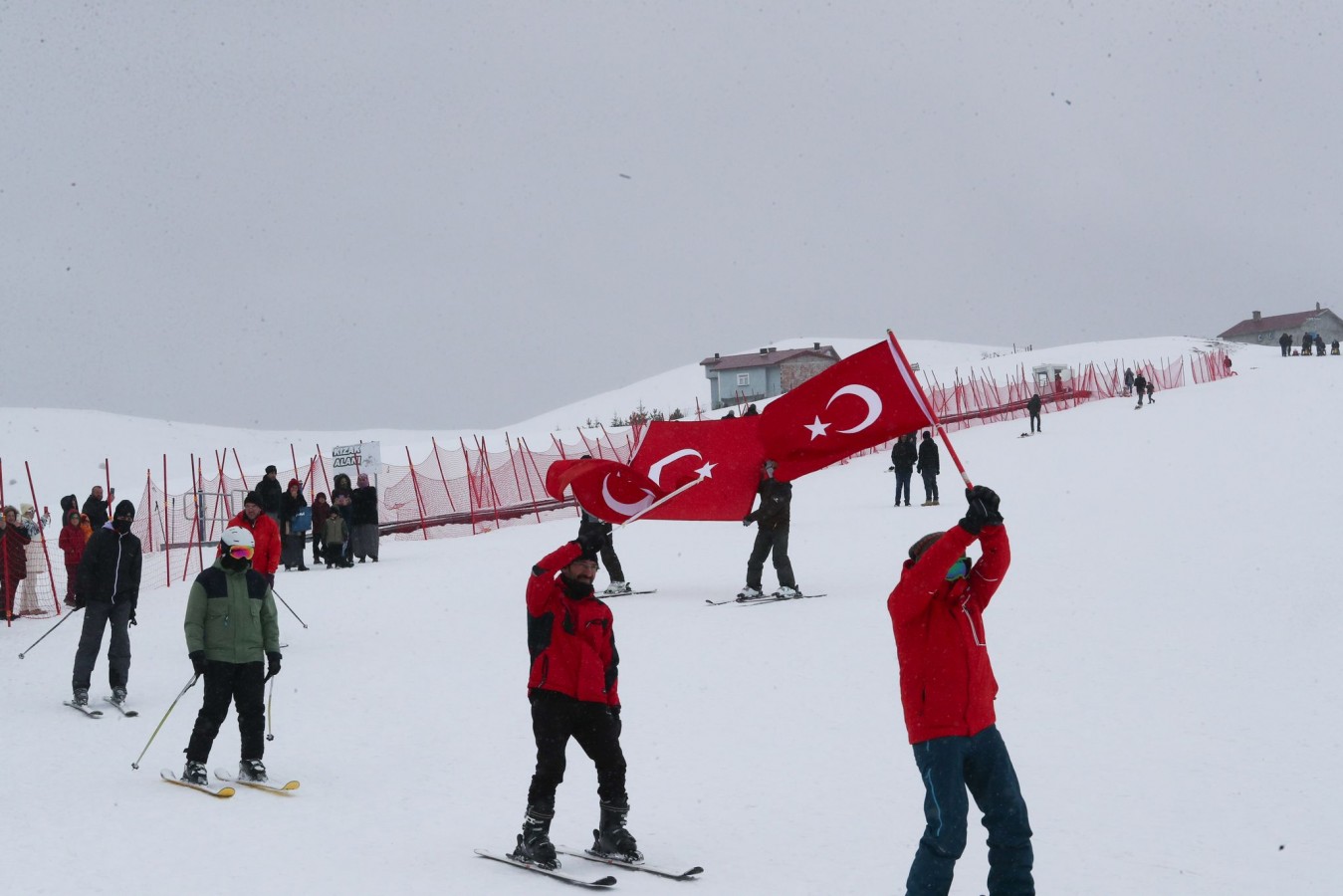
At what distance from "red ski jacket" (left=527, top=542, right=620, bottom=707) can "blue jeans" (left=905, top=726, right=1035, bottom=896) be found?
1906 millimetres

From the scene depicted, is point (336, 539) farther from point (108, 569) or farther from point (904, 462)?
point (108, 569)

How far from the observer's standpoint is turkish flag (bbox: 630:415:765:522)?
546 inches

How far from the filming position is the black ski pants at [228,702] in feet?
28.3

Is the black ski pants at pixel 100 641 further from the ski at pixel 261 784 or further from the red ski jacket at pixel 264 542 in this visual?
the ski at pixel 261 784

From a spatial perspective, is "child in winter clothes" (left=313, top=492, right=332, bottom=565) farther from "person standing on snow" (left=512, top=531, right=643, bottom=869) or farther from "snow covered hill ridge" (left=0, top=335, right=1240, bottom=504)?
"snow covered hill ridge" (left=0, top=335, right=1240, bottom=504)

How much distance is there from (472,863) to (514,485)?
29026 millimetres

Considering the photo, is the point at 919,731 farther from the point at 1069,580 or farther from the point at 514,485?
the point at 514,485

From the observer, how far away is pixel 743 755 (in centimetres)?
919

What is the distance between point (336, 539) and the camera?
2364 centimetres

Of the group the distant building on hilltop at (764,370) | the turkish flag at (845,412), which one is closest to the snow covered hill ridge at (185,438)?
the distant building on hilltop at (764,370)

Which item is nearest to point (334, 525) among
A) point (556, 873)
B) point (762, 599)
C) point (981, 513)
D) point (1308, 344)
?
point (762, 599)

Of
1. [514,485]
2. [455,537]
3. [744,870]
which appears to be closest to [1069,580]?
[744,870]

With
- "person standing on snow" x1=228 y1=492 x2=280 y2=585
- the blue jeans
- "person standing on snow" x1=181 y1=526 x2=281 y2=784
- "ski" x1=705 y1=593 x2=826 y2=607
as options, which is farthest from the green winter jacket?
"ski" x1=705 y1=593 x2=826 y2=607

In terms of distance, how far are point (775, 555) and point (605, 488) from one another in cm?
601
